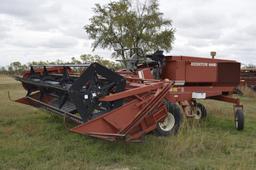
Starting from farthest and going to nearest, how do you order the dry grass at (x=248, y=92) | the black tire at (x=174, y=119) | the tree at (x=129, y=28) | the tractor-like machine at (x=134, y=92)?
the tree at (x=129, y=28) < the dry grass at (x=248, y=92) < the black tire at (x=174, y=119) < the tractor-like machine at (x=134, y=92)

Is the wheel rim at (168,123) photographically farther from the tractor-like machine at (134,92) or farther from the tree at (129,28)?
the tree at (129,28)

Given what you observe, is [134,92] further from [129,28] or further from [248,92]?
[129,28]

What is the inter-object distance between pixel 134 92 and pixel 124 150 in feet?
3.09

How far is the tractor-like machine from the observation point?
5.68 metres

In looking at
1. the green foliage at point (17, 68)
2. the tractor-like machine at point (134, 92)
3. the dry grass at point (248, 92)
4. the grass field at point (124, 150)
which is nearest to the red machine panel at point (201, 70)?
the tractor-like machine at point (134, 92)

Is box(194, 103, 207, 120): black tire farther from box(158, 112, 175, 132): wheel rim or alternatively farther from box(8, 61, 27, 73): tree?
box(8, 61, 27, 73): tree

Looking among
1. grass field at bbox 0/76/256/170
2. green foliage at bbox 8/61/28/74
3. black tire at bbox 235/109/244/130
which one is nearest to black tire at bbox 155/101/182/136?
grass field at bbox 0/76/256/170

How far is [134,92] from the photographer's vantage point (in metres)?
5.82

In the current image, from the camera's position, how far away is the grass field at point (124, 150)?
5320mm

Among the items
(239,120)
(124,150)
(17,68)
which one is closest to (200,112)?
(239,120)

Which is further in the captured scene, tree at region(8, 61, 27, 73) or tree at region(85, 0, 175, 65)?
tree at region(85, 0, 175, 65)

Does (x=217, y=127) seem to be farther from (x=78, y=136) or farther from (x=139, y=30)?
(x=139, y=30)

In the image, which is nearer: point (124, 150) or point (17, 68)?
point (124, 150)

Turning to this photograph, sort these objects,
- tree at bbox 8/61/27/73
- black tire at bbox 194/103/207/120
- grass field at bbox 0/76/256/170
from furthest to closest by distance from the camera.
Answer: tree at bbox 8/61/27/73, black tire at bbox 194/103/207/120, grass field at bbox 0/76/256/170
